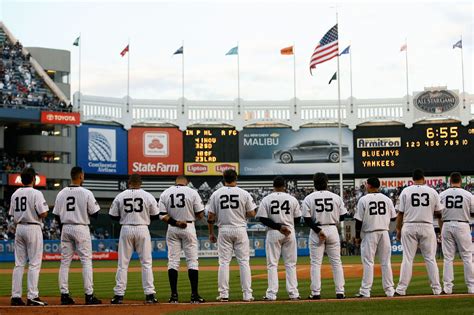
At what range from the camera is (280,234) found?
14.1 meters

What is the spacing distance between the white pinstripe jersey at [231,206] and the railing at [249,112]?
42.5 meters

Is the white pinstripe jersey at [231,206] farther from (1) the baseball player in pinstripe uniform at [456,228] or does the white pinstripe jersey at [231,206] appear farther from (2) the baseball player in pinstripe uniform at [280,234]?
(1) the baseball player in pinstripe uniform at [456,228]

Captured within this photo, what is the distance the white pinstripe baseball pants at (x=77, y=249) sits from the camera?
1348 cm

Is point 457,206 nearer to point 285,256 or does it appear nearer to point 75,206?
point 285,256

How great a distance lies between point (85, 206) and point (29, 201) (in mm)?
952

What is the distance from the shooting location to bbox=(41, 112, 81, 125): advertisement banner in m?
49.7

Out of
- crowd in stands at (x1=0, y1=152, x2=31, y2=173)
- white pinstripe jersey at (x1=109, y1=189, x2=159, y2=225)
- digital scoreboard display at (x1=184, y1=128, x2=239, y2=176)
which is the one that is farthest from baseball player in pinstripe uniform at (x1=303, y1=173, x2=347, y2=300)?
digital scoreboard display at (x1=184, y1=128, x2=239, y2=176)

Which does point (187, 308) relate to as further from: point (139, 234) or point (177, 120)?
point (177, 120)

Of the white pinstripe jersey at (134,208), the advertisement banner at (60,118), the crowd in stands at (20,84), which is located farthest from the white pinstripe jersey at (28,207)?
the advertisement banner at (60,118)

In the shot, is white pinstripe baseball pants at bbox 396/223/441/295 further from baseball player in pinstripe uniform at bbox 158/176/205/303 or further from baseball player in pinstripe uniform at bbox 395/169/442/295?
baseball player in pinstripe uniform at bbox 158/176/205/303

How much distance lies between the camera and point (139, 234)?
13.6m

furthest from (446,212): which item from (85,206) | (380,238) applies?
(85,206)

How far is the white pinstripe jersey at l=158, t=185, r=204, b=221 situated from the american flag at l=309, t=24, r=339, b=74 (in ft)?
93.5

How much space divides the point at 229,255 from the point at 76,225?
2.62 meters
